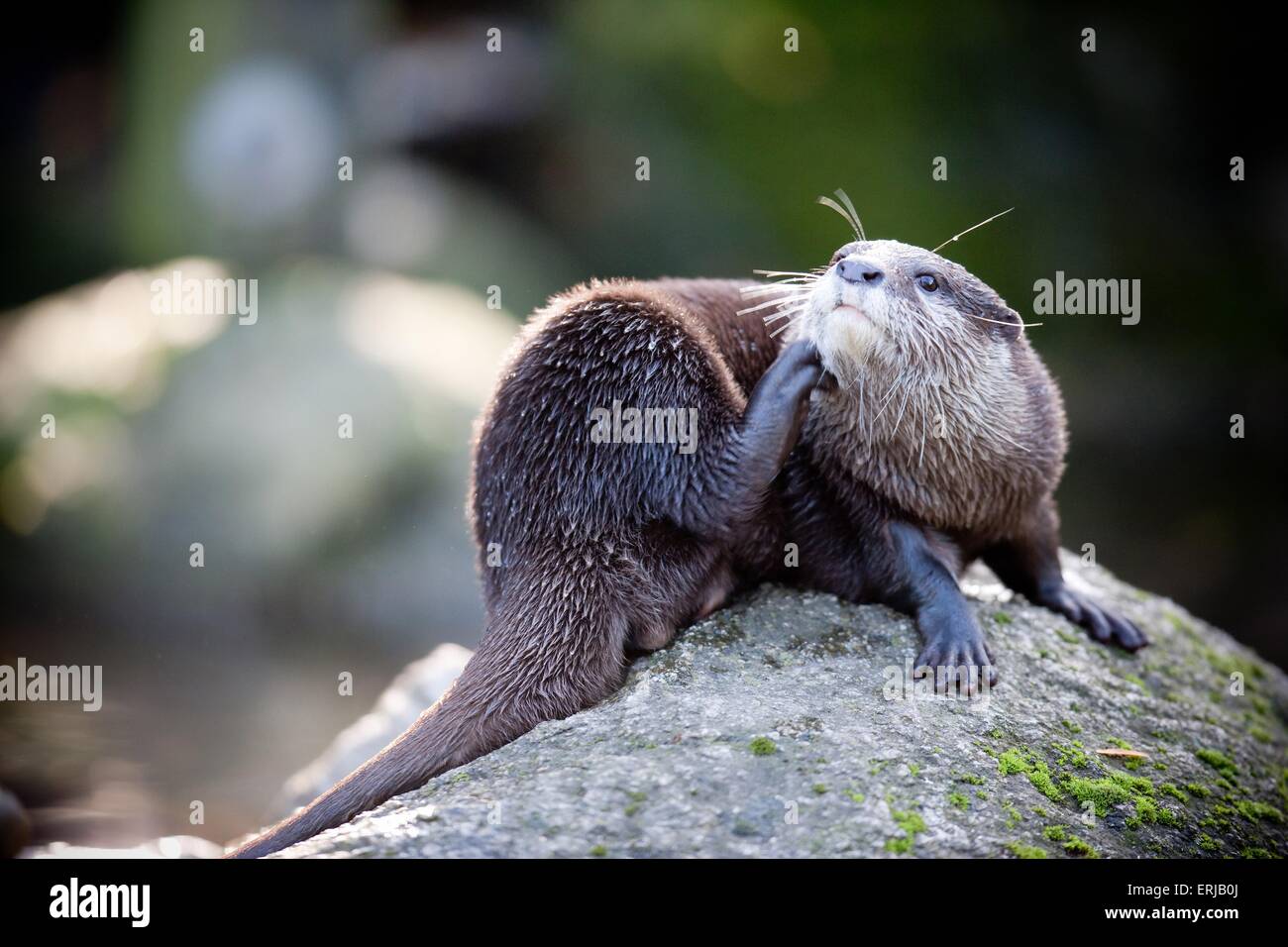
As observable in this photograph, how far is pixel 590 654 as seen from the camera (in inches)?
92.1

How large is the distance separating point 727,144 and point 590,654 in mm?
4948

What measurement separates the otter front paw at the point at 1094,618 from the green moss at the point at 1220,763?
0.37 meters

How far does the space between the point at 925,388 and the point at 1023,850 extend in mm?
932

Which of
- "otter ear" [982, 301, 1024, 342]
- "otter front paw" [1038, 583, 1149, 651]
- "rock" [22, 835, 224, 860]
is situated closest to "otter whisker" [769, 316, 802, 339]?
"otter ear" [982, 301, 1024, 342]

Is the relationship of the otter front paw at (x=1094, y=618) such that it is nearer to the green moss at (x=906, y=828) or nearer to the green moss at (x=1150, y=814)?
the green moss at (x=1150, y=814)

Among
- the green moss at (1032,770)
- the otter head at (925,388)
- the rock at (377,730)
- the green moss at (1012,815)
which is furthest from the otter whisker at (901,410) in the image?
the rock at (377,730)

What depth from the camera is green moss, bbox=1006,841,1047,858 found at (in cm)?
194

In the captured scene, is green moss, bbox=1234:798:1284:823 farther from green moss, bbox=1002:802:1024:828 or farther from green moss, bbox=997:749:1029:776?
green moss, bbox=1002:802:1024:828

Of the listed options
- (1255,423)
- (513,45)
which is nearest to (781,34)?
(513,45)

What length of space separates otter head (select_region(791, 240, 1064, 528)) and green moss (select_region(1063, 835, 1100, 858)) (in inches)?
30.7

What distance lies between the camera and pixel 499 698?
2279mm

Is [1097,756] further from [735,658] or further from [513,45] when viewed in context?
[513,45]

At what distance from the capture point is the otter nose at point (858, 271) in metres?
2.40

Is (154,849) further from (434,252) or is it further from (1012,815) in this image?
(434,252)
